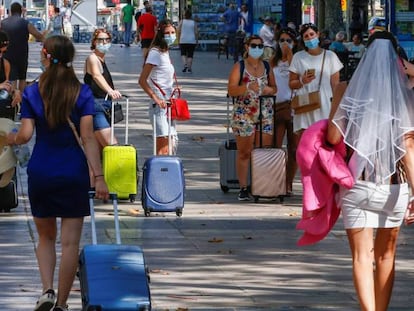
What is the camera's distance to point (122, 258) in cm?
768

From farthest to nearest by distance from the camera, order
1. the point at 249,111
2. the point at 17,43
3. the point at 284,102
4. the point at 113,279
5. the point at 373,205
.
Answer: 1. the point at 17,43
2. the point at 284,102
3. the point at 249,111
4. the point at 373,205
5. the point at 113,279

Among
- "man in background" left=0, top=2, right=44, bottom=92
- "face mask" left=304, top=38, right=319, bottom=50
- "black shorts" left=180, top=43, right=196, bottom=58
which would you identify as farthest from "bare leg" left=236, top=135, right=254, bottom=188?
"black shorts" left=180, top=43, right=196, bottom=58

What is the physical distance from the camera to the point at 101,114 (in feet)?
46.6

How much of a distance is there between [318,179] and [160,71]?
22.3 ft

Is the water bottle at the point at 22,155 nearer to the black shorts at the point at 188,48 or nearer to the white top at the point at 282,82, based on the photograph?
the white top at the point at 282,82

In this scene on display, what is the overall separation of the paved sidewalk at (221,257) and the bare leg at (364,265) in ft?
4.73

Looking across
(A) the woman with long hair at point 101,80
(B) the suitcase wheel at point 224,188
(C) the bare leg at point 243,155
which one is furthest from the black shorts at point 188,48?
(C) the bare leg at point 243,155

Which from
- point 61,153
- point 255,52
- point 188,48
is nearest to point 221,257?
point 61,153

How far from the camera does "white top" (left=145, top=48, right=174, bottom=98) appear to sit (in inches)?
579

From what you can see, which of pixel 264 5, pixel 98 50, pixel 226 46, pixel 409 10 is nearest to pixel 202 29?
pixel 226 46

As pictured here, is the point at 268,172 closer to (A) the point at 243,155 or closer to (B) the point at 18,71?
(A) the point at 243,155

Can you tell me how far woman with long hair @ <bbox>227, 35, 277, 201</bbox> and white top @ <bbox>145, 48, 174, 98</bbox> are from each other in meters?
0.64

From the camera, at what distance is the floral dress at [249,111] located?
574 inches

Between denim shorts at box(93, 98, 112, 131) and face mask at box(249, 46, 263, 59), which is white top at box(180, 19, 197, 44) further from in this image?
face mask at box(249, 46, 263, 59)
